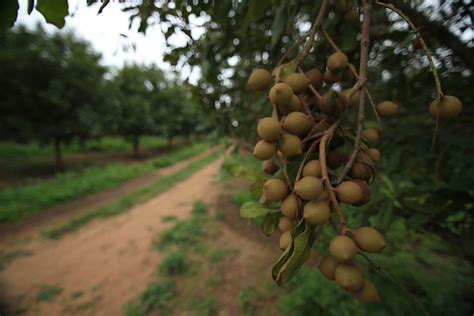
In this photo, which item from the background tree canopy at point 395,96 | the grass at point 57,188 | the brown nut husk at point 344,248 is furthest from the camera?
the grass at point 57,188

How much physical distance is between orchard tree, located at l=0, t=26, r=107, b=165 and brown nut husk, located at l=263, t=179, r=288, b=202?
10.0 meters

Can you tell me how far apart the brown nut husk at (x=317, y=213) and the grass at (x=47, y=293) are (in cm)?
358

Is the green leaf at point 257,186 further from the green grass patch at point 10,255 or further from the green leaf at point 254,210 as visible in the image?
the green grass patch at point 10,255

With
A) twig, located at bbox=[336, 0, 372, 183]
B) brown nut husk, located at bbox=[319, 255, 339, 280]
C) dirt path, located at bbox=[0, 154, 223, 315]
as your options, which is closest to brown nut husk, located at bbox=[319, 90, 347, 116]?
twig, located at bbox=[336, 0, 372, 183]

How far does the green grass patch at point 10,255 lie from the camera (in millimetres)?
3865

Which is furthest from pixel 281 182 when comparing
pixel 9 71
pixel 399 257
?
pixel 9 71

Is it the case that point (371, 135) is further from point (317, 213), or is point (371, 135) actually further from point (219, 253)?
point (219, 253)

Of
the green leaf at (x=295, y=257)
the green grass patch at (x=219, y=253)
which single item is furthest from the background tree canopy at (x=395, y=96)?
the green grass patch at (x=219, y=253)

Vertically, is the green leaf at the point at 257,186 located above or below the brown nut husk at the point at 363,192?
below

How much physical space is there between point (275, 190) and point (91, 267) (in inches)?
151

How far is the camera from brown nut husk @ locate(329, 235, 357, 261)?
56 cm

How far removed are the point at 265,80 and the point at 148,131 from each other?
53.0 feet

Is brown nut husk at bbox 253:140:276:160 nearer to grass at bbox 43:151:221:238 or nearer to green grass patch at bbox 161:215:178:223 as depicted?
green grass patch at bbox 161:215:178:223

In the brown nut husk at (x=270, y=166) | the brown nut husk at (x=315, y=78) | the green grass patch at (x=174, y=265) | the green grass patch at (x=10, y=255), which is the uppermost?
the brown nut husk at (x=315, y=78)
